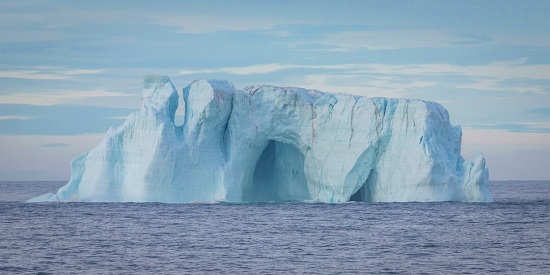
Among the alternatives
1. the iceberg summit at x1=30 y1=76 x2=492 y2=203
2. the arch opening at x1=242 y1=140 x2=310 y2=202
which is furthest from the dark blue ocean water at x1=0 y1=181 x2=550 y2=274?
the iceberg summit at x1=30 y1=76 x2=492 y2=203

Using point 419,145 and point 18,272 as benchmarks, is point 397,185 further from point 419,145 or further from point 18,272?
point 18,272

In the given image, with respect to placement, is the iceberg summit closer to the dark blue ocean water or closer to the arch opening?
the arch opening

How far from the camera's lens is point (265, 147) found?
35.7m

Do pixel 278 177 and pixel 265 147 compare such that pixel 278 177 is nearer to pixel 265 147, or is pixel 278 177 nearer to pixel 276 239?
pixel 265 147

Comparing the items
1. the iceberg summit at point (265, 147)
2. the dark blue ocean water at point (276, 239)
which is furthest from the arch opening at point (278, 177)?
the dark blue ocean water at point (276, 239)

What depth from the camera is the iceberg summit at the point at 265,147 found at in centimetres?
3328

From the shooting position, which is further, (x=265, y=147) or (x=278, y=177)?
(x=278, y=177)

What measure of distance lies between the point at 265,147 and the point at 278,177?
2.02 meters

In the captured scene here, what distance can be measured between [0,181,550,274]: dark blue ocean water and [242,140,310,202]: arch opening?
23.6 inches

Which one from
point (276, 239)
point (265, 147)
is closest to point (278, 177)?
point (265, 147)

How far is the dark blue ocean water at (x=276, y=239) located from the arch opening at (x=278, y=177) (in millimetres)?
600

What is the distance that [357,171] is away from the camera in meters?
34.5

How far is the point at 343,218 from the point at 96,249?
11108mm

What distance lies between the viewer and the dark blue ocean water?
20.8 meters
